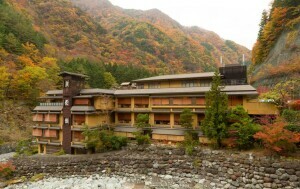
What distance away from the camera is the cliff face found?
28.5m

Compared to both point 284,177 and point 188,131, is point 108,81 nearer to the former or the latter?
point 188,131

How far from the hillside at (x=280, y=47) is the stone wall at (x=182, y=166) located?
56.2ft

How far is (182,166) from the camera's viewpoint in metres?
19.0

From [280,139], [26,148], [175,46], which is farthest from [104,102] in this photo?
[175,46]

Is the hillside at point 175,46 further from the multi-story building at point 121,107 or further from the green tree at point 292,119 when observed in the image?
the green tree at point 292,119

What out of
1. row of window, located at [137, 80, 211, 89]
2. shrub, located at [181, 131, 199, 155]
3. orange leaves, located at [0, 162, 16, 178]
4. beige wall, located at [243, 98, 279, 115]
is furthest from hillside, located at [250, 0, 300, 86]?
orange leaves, located at [0, 162, 16, 178]

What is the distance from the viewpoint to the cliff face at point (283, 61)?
93.6 feet

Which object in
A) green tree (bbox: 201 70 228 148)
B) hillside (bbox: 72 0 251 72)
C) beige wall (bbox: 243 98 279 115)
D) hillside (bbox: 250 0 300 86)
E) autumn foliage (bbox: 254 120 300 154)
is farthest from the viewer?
hillside (bbox: 72 0 251 72)

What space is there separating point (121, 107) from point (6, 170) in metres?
17.0

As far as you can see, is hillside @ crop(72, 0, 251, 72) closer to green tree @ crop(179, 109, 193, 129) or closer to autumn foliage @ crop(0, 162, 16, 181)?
green tree @ crop(179, 109, 193, 129)

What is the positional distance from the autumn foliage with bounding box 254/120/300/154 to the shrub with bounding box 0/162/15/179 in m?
29.2

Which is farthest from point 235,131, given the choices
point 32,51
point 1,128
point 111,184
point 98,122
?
point 32,51

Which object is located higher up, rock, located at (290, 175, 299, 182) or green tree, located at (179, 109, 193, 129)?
green tree, located at (179, 109, 193, 129)

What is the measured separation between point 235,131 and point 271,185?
5.21 m
